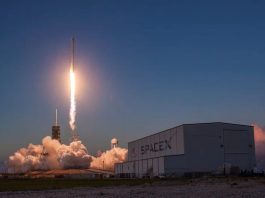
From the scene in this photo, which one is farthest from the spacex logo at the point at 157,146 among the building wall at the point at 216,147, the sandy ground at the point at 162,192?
the sandy ground at the point at 162,192

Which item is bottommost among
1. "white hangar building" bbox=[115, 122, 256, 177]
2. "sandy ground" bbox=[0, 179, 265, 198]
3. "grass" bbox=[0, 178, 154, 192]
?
"grass" bbox=[0, 178, 154, 192]

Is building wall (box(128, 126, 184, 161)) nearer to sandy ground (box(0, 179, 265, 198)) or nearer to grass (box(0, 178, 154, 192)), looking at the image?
grass (box(0, 178, 154, 192))

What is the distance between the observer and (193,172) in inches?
4018

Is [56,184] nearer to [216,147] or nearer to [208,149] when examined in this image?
[208,149]

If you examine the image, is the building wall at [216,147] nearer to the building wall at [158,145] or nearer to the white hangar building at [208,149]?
the white hangar building at [208,149]

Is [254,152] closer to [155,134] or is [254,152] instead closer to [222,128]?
[222,128]

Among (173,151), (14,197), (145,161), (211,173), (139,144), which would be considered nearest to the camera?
(14,197)

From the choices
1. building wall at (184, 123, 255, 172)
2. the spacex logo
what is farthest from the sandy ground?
the spacex logo

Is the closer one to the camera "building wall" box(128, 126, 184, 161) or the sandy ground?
the sandy ground

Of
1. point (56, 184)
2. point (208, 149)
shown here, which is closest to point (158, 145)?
point (208, 149)

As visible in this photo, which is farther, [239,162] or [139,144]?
[139,144]

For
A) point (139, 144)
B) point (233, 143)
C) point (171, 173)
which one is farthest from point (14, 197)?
point (139, 144)

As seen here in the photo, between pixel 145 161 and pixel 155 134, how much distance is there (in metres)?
7.99

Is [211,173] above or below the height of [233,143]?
below
